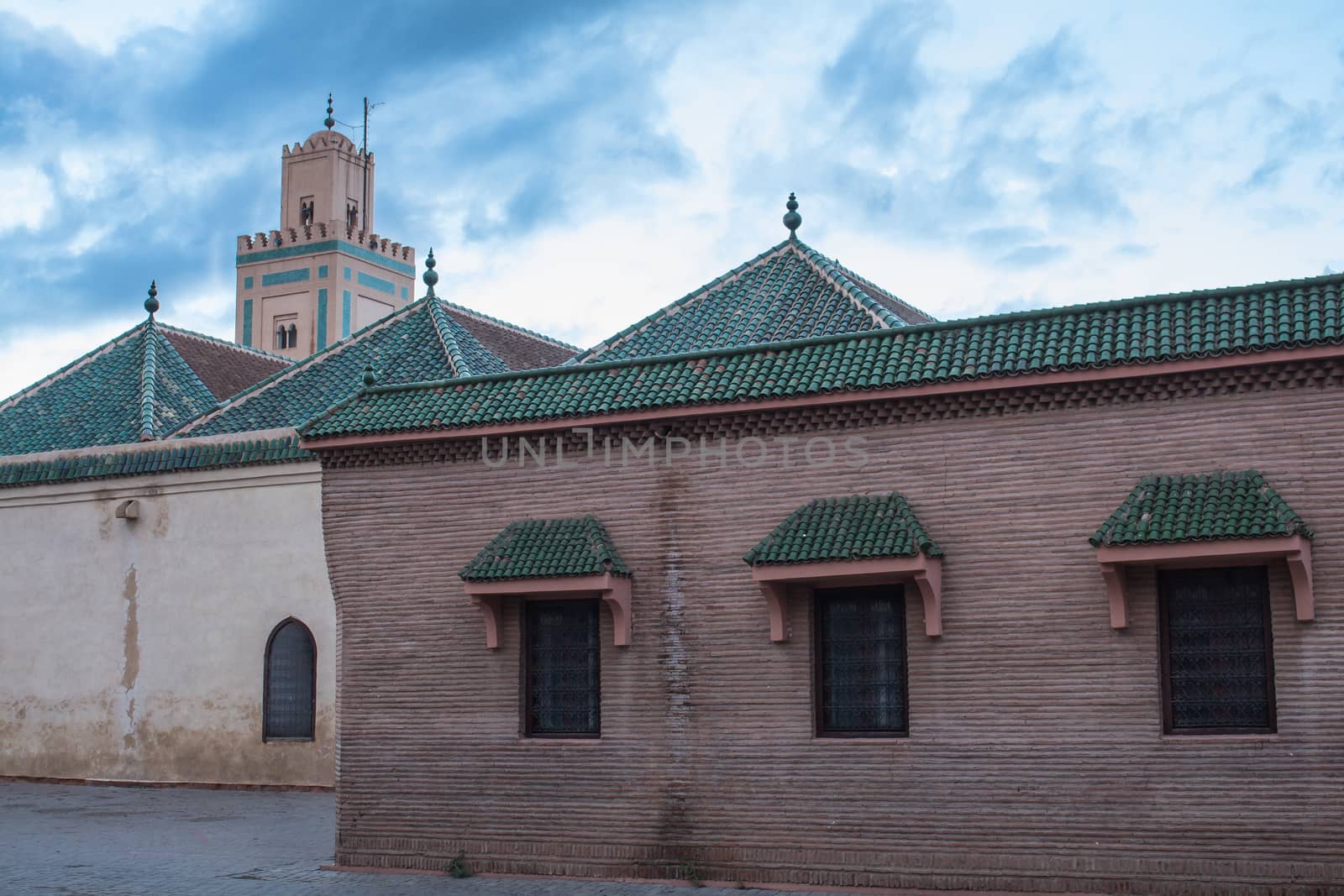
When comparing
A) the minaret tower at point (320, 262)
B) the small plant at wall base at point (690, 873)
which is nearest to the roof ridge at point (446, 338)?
the small plant at wall base at point (690, 873)

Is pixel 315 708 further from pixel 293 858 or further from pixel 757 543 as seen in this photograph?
pixel 757 543

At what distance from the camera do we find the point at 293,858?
13.8 metres

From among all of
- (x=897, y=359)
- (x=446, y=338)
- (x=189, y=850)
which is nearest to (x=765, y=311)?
(x=897, y=359)

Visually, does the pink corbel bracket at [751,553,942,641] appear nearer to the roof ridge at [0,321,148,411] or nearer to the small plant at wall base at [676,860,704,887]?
the small plant at wall base at [676,860,704,887]

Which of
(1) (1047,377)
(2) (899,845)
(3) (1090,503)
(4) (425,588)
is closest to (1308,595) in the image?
(3) (1090,503)

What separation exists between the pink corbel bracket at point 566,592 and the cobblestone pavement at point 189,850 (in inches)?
76.5

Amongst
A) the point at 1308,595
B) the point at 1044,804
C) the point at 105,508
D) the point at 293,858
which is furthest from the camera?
the point at 105,508

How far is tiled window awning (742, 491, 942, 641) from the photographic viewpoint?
10.9 metres

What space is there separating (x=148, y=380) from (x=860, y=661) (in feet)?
51.0

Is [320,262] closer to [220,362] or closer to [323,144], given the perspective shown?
[323,144]

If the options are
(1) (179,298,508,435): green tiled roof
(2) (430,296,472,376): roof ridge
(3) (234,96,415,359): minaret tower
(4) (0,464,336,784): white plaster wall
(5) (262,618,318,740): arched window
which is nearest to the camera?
(5) (262,618,318,740): arched window

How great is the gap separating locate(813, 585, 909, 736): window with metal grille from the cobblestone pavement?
1360 mm

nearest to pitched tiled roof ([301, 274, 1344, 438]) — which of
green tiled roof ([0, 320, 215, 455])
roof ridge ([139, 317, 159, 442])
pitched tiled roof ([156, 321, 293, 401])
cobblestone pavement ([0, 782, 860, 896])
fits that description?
cobblestone pavement ([0, 782, 860, 896])

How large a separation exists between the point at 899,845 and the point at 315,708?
1095 cm
